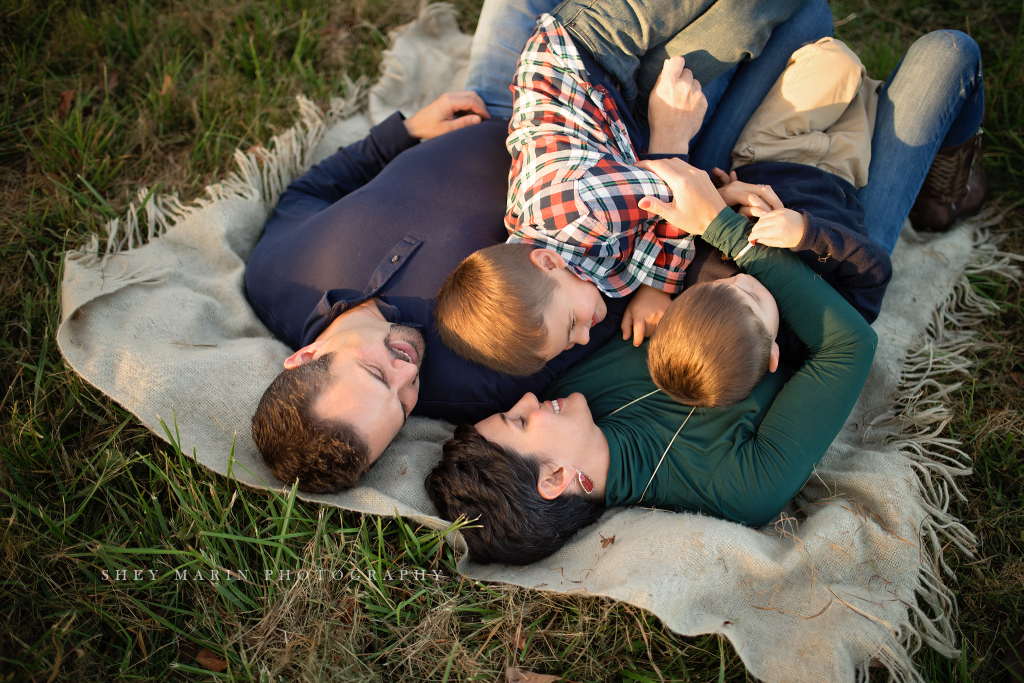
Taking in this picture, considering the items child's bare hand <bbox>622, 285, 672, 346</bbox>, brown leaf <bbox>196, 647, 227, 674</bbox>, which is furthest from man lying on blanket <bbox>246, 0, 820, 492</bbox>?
brown leaf <bbox>196, 647, 227, 674</bbox>

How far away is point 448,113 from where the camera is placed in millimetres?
3379

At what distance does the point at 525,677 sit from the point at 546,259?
167 centimetres

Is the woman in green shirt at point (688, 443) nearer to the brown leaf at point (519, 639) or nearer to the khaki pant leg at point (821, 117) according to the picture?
the brown leaf at point (519, 639)

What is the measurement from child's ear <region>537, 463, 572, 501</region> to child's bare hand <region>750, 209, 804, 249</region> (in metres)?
1.26

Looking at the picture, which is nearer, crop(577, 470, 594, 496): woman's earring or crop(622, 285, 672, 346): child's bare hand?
crop(577, 470, 594, 496): woman's earring

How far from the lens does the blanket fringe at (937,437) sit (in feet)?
7.15

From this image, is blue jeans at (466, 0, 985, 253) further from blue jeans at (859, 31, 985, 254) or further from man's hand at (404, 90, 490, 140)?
man's hand at (404, 90, 490, 140)

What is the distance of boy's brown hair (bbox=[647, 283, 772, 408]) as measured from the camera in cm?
221

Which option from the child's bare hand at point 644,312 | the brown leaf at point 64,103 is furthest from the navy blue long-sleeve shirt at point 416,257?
the brown leaf at point 64,103

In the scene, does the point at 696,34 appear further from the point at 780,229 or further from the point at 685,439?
the point at 685,439

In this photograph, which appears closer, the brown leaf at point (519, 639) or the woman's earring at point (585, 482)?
the brown leaf at point (519, 639)

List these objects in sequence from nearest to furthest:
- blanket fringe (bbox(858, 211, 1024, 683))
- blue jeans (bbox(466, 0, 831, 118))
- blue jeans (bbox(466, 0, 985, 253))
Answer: blanket fringe (bbox(858, 211, 1024, 683)) → blue jeans (bbox(466, 0, 831, 118)) → blue jeans (bbox(466, 0, 985, 253))

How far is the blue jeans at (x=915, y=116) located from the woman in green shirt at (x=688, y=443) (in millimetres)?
786

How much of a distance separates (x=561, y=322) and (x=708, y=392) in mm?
655
